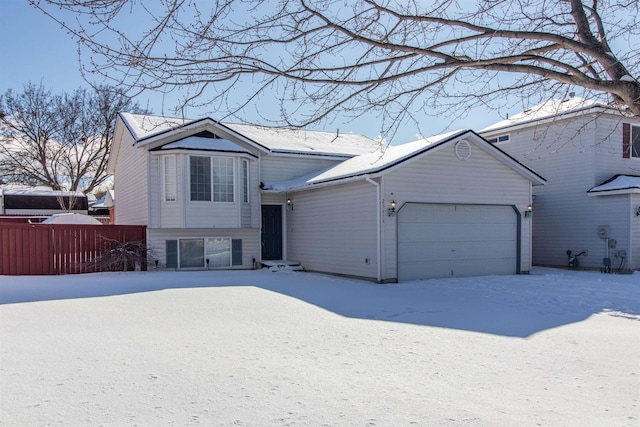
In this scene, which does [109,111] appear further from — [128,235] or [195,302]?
[195,302]

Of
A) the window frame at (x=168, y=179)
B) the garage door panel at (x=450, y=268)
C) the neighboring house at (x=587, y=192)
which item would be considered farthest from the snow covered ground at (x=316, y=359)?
the neighboring house at (x=587, y=192)

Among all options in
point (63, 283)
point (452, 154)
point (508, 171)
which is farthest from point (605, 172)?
point (63, 283)

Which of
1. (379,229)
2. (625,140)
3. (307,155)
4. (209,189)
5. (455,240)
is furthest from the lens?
(307,155)

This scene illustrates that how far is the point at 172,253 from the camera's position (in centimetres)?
1540

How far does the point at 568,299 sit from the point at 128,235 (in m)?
12.3

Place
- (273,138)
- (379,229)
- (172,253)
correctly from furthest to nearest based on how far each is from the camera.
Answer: (273,138)
(172,253)
(379,229)

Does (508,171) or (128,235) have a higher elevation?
(508,171)

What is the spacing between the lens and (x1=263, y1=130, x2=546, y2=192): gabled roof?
12.4 m

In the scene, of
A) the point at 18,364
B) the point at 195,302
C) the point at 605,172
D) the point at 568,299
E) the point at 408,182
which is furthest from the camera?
the point at 605,172

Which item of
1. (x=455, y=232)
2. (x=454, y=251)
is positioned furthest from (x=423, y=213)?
(x=454, y=251)

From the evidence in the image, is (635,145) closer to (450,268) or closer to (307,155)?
(450,268)

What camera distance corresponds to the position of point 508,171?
47.4ft

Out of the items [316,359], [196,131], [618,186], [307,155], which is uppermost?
[196,131]

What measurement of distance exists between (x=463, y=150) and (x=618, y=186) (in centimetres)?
549
